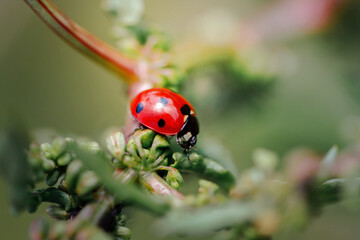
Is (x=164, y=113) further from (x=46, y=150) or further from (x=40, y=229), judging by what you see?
(x=40, y=229)

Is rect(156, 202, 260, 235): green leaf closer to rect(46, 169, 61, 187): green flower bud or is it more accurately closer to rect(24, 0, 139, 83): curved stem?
rect(46, 169, 61, 187): green flower bud

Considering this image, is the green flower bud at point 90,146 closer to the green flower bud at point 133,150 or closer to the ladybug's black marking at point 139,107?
the green flower bud at point 133,150

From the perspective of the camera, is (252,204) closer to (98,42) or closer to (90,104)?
(98,42)

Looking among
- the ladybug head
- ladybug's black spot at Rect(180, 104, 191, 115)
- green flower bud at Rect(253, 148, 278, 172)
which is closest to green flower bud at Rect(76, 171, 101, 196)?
the ladybug head

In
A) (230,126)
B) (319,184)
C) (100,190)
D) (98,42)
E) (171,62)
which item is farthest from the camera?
(230,126)

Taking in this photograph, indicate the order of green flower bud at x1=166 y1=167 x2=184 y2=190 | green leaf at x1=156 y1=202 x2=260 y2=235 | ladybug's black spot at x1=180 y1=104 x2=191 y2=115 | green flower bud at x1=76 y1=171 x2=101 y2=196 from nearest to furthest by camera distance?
green leaf at x1=156 y1=202 x2=260 y2=235 → green flower bud at x1=76 y1=171 x2=101 y2=196 → green flower bud at x1=166 y1=167 x2=184 y2=190 → ladybug's black spot at x1=180 y1=104 x2=191 y2=115

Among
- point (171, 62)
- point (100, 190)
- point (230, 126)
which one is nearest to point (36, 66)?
point (230, 126)

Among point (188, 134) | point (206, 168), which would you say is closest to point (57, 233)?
point (206, 168)
